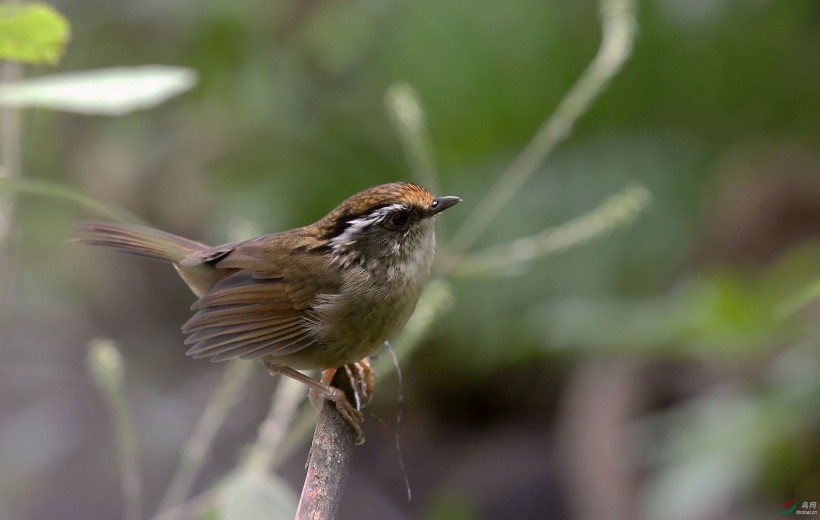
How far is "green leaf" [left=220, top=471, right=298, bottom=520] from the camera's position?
84.1 inches

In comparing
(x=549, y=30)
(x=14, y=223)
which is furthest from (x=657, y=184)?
(x=14, y=223)

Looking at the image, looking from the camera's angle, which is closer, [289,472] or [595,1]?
[289,472]

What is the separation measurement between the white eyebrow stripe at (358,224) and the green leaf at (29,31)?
121 cm

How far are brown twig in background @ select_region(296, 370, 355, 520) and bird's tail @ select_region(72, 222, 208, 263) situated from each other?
4.14 feet

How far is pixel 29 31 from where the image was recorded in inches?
74.9

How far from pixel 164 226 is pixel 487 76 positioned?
321 centimetres

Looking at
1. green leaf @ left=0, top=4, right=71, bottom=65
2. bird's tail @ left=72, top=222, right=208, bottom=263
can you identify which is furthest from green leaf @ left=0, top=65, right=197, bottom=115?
bird's tail @ left=72, top=222, right=208, bottom=263

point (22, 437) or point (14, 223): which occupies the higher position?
point (14, 223)

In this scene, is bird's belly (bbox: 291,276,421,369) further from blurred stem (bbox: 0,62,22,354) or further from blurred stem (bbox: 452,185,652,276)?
blurred stem (bbox: 0,62,22,354)

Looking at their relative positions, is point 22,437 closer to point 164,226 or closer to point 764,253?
point 164,226

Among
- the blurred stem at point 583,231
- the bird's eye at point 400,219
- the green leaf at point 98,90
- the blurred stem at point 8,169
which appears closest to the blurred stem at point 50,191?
the green leaf at point 98,90

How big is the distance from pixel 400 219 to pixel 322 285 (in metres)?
0.33

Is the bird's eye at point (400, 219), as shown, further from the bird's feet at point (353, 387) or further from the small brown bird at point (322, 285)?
the bird's feet at point (353, 387)

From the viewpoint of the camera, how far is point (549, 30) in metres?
6.08
